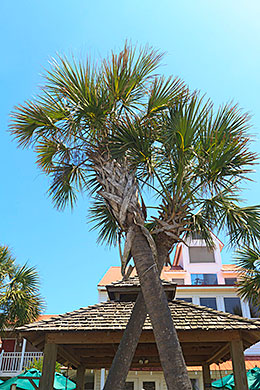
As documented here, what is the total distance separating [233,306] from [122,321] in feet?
52.1

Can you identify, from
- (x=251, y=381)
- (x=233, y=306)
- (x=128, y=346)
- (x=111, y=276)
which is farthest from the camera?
(x=111, y=276)

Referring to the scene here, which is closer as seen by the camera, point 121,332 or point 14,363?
point 121,332

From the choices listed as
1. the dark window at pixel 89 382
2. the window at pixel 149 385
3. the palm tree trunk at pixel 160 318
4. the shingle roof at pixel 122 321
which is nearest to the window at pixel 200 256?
the window at pixel 149 385

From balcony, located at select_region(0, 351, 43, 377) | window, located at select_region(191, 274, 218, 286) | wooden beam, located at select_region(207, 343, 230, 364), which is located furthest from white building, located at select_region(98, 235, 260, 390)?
balcony, located at select_region(0, 351, 43, 377)

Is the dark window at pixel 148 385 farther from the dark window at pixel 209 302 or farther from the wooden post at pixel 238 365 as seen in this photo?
the wooden post at pixel 238 365

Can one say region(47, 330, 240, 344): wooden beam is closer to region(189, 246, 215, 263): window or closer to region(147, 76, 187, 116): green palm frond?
region(147, 76, 187, 116): green palm frond

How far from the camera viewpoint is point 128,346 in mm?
5680

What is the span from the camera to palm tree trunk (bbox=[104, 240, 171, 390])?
17.7 ft

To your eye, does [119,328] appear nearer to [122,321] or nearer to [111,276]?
[122,321]

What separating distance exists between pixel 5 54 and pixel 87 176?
4.39 meters

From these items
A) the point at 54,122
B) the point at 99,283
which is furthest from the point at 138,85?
the point at 99,283

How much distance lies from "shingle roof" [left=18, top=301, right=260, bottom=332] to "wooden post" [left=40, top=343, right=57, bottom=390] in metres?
0.42

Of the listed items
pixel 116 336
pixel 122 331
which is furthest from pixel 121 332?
pixel 116 336

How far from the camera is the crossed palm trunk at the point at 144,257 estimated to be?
4.80m
